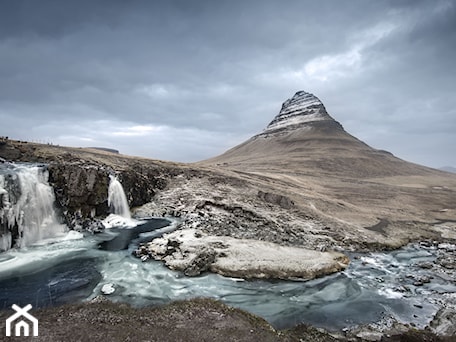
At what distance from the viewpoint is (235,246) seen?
27.3m

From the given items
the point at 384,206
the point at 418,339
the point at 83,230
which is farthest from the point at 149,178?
the point at 384,206

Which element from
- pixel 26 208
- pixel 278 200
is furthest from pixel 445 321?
pixel 26 208

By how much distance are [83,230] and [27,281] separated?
12381mm

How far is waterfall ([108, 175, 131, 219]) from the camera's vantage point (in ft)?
125

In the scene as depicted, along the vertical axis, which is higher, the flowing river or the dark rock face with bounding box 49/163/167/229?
the dark rock face with bounding box 49/163/167/229

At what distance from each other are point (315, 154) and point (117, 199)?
117363mm

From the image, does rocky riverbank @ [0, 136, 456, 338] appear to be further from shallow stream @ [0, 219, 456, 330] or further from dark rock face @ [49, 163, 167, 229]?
shallow stream @ [0, 219, 456, 330]

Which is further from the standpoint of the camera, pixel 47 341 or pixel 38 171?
pixel 38 171

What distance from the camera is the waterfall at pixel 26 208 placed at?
2644cm

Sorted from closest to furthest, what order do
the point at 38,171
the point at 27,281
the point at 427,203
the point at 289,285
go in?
the point at 27,281, the point at 289,285, the point at 38,171, the point at 427,203

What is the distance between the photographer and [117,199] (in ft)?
128

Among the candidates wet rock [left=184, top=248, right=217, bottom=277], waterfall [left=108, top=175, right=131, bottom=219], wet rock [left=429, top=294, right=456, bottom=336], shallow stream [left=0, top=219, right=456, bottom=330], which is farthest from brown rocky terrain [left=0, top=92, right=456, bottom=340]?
wet rock [left=429, top=294, right=456, bottom=336]

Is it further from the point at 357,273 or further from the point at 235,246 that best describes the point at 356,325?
the point at 235,246

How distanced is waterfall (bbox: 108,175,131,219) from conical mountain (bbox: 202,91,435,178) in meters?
68.8
